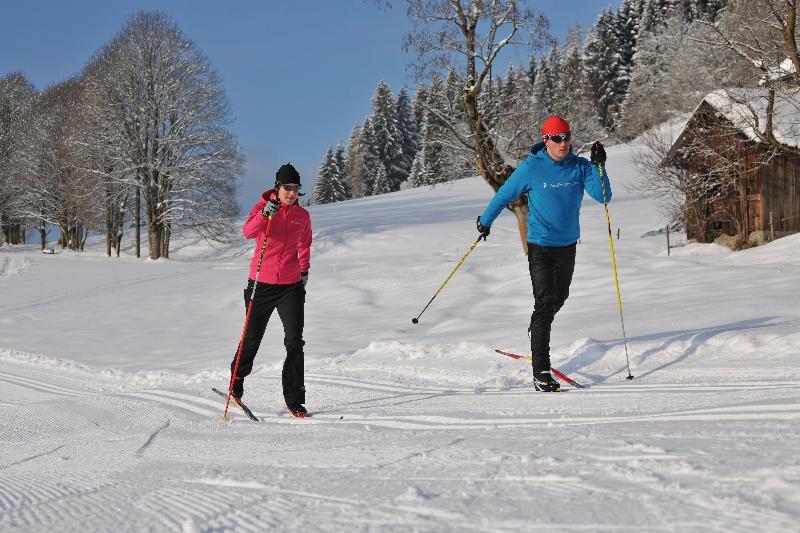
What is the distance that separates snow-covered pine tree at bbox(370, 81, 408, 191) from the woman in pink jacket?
68565 millimetres

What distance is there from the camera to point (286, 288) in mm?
5293

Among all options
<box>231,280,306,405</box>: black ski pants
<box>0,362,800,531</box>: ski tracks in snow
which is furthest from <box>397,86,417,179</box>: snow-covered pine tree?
<box>0,362,800,531</box>: ski tracks in snow

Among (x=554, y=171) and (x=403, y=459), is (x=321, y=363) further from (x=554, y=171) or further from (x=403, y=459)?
(x=403, y=459)

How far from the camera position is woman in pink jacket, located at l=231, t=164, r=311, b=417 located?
5.09 meters

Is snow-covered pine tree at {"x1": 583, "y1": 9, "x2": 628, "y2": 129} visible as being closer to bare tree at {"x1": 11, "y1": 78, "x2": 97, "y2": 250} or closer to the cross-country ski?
the cross-country ski

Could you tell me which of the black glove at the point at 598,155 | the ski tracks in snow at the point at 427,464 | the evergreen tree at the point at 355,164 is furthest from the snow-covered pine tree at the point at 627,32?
the ski tracks in snow at the point at 427,464

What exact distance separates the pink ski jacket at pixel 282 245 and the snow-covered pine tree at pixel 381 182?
66.9 meters

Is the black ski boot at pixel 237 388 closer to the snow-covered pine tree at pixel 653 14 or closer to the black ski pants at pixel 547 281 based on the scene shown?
the black ski pants at pixel 547 281

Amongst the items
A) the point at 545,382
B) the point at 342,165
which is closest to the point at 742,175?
the point at 545,382

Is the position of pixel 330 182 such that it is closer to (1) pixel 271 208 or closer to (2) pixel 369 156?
(2) pixel 369 156

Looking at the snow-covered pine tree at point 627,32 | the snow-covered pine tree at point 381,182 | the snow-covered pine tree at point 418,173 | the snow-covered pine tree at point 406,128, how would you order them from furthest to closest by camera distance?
the snow-covered pine tree at point 406,128
the snow-covered pine tree at point 627,32
the snow-covered pine tree at point 381,182
the snow-covered pine tree at point 418,173

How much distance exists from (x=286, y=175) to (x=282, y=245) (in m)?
0.61

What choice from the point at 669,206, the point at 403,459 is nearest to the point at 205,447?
the point at 403,459

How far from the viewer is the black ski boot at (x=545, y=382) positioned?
490cm
